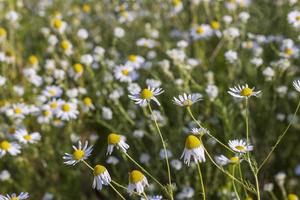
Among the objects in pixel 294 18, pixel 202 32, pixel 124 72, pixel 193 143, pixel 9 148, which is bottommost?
pixel 9 148

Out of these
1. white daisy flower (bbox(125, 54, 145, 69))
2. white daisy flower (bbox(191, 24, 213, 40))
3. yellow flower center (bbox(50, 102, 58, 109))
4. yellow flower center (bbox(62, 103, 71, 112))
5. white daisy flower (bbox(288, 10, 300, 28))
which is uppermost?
white daisy flower (bbox(288, 10, 300, 28))

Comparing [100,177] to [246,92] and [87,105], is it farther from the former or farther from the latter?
[87,105]

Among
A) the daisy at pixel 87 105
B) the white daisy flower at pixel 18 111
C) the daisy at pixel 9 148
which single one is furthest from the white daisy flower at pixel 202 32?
the daisy at pixel 9 148

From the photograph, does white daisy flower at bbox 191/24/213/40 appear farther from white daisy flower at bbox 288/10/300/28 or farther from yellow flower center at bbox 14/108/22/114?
yellow flower center at bbox 14/108/22/114

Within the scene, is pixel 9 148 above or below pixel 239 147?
below

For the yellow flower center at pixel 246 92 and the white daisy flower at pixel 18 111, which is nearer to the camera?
the yellow flower center at pixel 246 92

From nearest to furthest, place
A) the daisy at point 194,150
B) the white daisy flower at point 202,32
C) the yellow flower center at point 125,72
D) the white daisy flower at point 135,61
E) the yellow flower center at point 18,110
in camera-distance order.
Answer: the daisy at point 194,150 < the yellow flower center at point 18,110 < the yellow flower center at point 125,72 < the white daisy flower at point 135,61 < the white daisy flower at point 202,32

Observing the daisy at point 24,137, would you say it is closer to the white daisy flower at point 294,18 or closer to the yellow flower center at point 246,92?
the yellow flower center at point 246,92

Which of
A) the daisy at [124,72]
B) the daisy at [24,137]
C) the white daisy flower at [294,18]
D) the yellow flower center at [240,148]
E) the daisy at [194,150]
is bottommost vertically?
the daisy at [24,137]

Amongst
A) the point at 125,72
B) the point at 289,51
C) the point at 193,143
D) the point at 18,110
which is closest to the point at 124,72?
the point at 125,72

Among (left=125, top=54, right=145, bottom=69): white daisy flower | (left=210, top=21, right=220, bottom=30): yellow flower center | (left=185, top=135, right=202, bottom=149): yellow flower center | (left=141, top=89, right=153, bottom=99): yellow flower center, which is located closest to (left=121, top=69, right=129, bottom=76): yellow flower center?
(left=125, top=54, right=145, bottom=69): white daisy flower

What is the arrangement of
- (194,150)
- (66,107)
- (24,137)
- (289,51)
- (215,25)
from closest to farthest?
(194,150)
(24,137)
(66,107)
(289,51)
(215,25)

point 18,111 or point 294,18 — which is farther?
point 294,18
